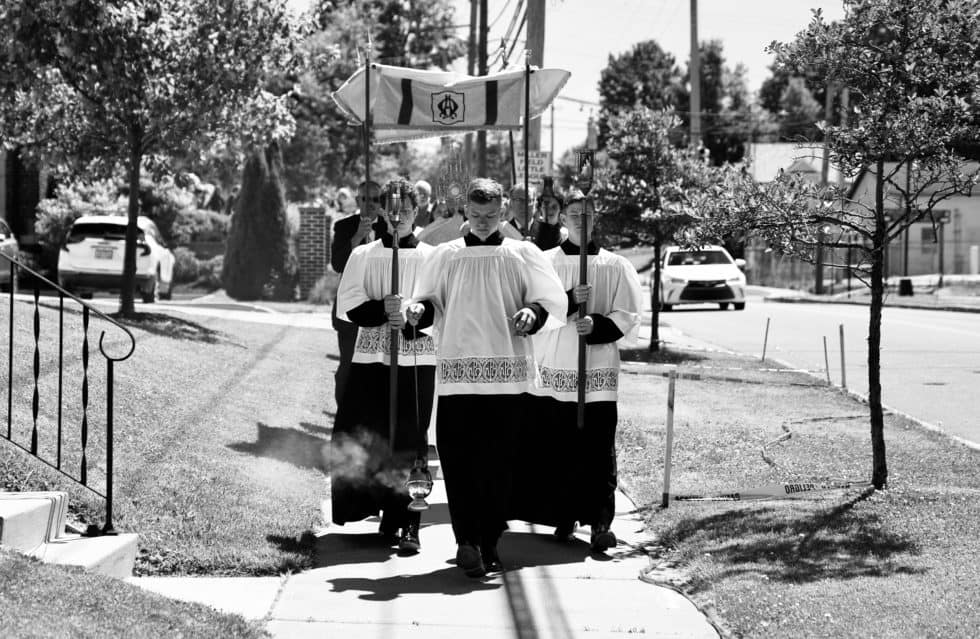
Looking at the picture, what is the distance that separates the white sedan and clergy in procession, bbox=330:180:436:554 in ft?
82.8

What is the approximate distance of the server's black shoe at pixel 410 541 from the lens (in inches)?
296

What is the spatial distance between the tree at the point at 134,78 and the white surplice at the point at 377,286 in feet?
28.8

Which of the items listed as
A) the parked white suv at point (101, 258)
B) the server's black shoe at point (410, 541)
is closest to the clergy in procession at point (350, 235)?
the server's black shoe at point (410, 541)

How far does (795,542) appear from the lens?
745 cm

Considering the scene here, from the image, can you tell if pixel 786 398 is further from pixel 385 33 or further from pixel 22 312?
pixel 385 33

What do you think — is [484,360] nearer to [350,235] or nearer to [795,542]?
[795,542]

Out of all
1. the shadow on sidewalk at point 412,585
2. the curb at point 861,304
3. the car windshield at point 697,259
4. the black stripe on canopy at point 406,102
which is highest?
the black stripe on canopy at point 406,102

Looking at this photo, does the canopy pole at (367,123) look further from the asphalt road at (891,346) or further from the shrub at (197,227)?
the shrub at (197,227)

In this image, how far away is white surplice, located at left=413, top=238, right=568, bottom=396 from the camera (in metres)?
7.08

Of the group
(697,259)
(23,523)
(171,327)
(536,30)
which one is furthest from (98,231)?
(23,523)

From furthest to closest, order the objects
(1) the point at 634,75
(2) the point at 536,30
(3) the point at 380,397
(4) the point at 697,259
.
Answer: (1) the point at 634,75 → (4) the point at 697,259 → (2) the point at 536,30 → (3) the point at 380,397

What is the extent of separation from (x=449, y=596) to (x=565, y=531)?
1.49 m

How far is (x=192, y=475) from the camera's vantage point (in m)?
8.42

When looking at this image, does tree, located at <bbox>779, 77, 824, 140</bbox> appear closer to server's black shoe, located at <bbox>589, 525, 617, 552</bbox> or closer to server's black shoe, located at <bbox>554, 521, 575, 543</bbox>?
server's black shoe, located at <bbox>554, 521, 575, 543</bbox>
